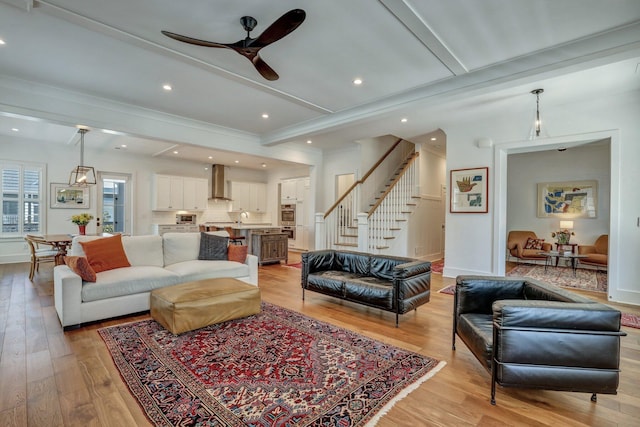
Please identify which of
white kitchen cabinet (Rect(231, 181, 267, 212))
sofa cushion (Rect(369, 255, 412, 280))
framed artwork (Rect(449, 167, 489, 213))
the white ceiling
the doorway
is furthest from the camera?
white kitchen cabinet (Rect(231, 181, 267, 212))

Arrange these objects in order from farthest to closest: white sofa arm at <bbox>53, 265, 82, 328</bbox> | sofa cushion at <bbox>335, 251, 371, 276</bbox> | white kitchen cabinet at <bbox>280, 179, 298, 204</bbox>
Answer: white kitchen cabinet at <bbox>280, 179, 298, 204</bbox>, sofa cushion at <bbox>335, 251, 371, 276</bbox>, white sofa arm at <bbox>53, 265, 82, 328</bbox>

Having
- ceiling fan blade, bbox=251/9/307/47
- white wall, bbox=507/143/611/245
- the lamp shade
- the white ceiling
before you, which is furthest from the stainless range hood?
the lamp shade

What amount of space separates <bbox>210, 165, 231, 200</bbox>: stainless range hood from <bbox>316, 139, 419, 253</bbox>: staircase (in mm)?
3975

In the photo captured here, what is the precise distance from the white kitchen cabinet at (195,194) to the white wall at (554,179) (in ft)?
28.3

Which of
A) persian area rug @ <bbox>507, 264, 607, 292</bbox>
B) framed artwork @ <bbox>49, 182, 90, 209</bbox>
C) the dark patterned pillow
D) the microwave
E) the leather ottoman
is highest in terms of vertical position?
framed artwork @ <bbox>49, 182, 90, 209</bbox>

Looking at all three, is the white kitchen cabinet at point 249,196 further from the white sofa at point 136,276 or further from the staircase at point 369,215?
the white sofa at point 136,276

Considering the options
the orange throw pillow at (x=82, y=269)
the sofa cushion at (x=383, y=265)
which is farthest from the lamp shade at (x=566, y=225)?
the orange throw pillow at (x=82, y=269)

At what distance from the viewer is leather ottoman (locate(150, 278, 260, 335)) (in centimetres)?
289

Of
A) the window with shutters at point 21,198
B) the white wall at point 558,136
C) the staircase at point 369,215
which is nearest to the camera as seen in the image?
the white wall at point 558,136

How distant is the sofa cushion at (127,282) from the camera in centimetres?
321

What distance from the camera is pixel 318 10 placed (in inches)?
99.3

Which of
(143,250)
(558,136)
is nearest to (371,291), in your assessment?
(143,250)

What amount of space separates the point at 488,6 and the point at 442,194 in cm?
615

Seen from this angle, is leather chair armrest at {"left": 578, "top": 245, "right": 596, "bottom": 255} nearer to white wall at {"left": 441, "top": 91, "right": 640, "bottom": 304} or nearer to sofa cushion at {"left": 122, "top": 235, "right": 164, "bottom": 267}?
white wall at {"left": 441, "top": 91, "right": 640, "bottom": 304}
